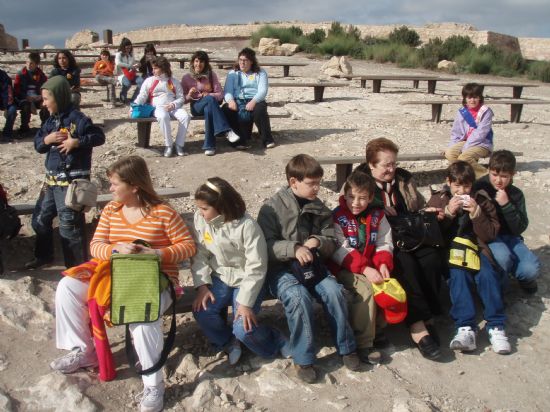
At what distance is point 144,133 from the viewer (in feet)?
24.0

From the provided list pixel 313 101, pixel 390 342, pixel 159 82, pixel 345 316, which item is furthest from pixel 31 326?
pixel 313 101

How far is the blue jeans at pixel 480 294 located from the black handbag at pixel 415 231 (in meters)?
0.26

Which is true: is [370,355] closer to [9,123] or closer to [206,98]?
[206,98]

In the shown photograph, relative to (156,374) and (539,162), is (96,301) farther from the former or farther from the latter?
(539,162)

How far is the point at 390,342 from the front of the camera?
363cm

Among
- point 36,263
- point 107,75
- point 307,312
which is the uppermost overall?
point 107,75

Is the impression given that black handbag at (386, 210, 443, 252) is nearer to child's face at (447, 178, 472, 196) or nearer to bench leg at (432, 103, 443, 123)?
Answer: child's face at (447, 178, 472, 196)

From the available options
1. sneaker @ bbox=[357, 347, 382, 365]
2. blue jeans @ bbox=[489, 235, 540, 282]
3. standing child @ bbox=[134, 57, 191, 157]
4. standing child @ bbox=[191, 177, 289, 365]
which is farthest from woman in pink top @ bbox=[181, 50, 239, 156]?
sneaker @ bbox=[357, 347, 382, 365]

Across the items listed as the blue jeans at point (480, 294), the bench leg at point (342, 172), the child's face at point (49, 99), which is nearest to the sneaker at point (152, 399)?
the blue jeans at point (480, 294)

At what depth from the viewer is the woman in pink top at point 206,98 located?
719cm

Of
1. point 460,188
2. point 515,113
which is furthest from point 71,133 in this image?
point 515,113

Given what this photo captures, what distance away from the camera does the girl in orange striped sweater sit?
2941mm

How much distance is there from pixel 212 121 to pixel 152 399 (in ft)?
16.0

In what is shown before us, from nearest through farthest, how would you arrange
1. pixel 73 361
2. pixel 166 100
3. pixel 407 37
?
pixel 73 361 < pixel 166 100 < pixel 407 37
